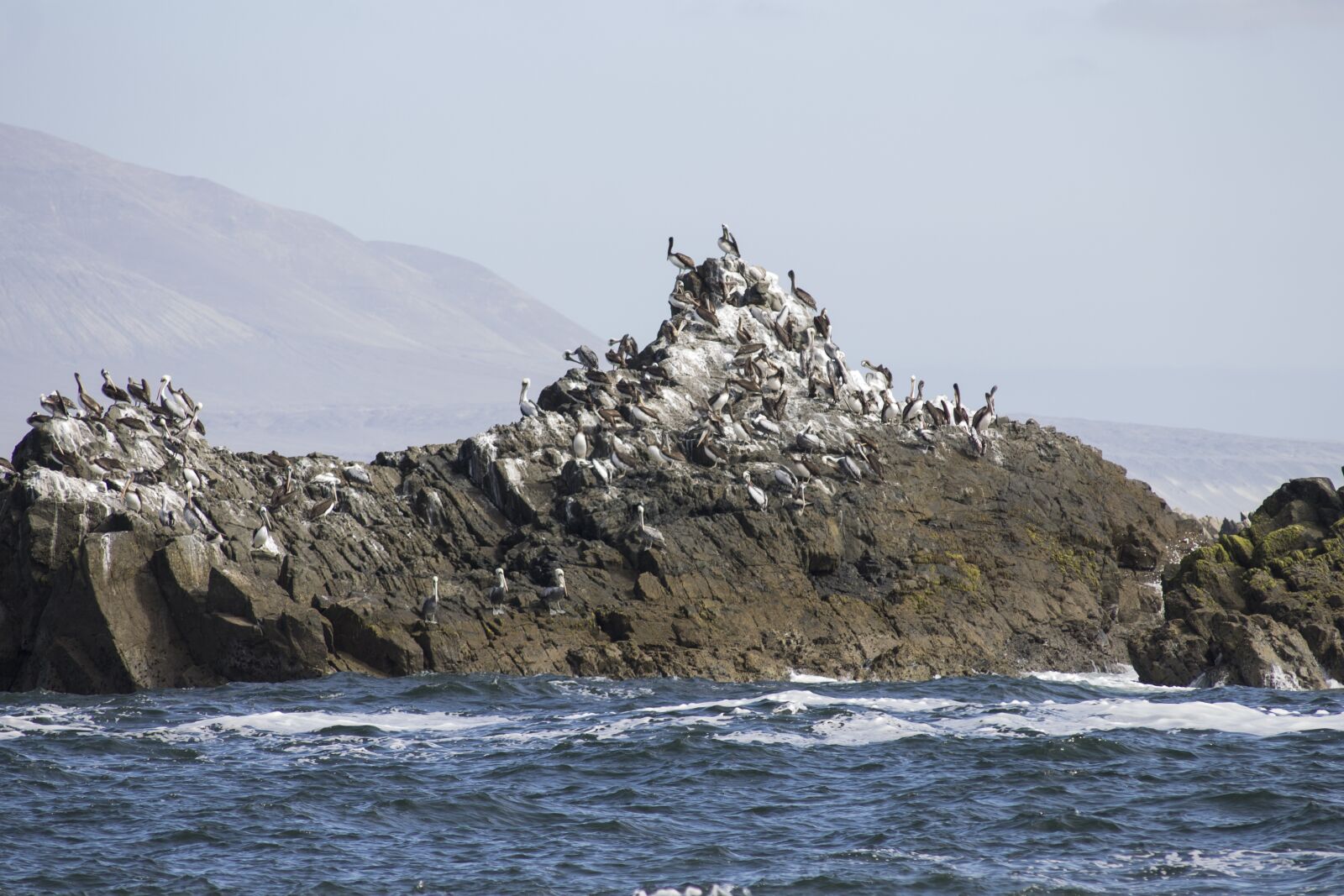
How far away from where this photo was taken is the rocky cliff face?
1088 inches

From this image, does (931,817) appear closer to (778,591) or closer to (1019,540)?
(778,591)

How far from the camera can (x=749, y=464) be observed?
32250 mm

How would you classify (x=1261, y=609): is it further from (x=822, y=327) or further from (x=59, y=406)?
(x=59, y=406)

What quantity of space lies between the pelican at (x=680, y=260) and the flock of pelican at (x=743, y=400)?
0.13 feet

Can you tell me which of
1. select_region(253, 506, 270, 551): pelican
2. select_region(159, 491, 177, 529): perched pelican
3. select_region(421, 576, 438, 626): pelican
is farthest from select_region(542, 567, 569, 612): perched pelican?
select_region(159, 491, 177, 529): perched pelican

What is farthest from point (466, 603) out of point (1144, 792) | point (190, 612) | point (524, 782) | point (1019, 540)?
point (1144, 792)

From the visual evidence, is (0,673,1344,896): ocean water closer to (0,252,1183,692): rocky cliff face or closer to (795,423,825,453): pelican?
(0,252,1183,692): rocky cliff face

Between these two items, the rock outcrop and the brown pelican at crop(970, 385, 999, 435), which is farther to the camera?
the brown pelican at crop(970, 385, 999, 435)

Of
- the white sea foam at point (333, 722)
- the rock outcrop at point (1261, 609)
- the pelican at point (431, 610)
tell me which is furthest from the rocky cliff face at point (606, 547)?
the white sea foam at point (333, 722)

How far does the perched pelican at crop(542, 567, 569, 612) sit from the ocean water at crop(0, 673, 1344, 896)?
168 cm

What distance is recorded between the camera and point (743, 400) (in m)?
35.0

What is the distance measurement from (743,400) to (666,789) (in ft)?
48.7

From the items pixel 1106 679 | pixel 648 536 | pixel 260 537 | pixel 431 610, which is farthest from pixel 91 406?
pixel 1106 679

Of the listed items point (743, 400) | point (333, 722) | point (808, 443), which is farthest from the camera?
point (743, 400)
